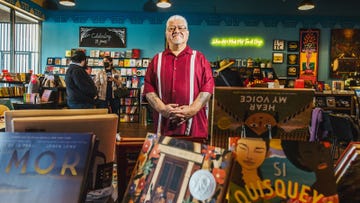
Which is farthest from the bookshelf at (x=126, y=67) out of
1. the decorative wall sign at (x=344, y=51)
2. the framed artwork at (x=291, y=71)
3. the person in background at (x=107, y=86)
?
the decorative wall sign at (x=344, y=51)

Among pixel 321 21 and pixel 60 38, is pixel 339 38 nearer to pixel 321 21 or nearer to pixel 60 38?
pixel 321 21

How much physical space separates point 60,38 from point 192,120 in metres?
9.73

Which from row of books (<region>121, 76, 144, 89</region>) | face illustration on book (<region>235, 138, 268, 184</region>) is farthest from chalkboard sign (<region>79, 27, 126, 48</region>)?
face illustration on book (<region>235, 138, 268, 184</region>)

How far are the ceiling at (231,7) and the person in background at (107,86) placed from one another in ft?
11.0

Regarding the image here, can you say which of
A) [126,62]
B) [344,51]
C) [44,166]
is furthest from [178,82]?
[344,51]

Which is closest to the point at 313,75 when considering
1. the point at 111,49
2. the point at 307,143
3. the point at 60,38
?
the point at 111,49

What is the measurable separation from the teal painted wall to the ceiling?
373mm

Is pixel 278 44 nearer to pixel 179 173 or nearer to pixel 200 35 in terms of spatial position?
pixel 200 35

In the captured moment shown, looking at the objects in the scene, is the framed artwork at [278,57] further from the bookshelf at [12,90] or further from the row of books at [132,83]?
the bookshelf at [12,90]

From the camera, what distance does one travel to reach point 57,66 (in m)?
10.5

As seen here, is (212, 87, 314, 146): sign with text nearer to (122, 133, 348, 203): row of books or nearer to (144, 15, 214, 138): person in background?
(122, 133, 348, 203): row of books

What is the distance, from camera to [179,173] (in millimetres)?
870

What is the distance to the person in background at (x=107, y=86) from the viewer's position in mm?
6641

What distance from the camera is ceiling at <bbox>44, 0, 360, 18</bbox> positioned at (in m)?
10.2
